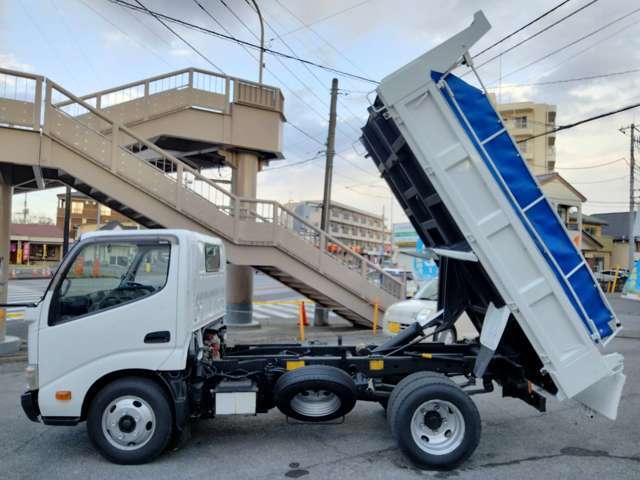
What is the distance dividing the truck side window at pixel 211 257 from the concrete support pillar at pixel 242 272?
681 cm

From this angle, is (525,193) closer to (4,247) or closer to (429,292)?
(429,292)

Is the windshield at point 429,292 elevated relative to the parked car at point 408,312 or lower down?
elevated

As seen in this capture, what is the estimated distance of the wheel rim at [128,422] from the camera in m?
4.56

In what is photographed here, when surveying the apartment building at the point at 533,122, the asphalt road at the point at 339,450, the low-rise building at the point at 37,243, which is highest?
the apartment building at the point at 533,122

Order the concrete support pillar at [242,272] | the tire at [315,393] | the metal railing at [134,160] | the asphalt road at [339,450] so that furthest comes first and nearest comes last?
the concrete support pillar at [242,272] < the metal railing at [134,160] < the tire at [315,393] < the asphalt road at [339,450]

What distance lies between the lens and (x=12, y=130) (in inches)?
344

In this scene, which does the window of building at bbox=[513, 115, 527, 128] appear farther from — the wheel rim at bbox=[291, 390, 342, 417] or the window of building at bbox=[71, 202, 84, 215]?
the wheel rim at bbox=[291, 390, 342, 417]

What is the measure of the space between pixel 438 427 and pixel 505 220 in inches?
80.9

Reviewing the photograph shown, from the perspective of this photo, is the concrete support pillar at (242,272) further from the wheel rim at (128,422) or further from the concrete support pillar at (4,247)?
the wheel rim at (128,422)

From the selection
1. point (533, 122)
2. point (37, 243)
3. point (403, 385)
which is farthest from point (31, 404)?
point (533, 122)

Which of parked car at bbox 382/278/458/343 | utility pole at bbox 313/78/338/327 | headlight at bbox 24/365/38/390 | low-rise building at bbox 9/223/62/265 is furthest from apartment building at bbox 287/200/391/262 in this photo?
headlight at bbox 24/365/38/390

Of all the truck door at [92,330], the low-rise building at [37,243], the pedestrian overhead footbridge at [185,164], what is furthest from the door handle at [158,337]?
the low-rise building at [37,243]

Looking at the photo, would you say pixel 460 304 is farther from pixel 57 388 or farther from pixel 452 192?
pixel 57 388

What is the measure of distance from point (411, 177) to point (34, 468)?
178 inches
